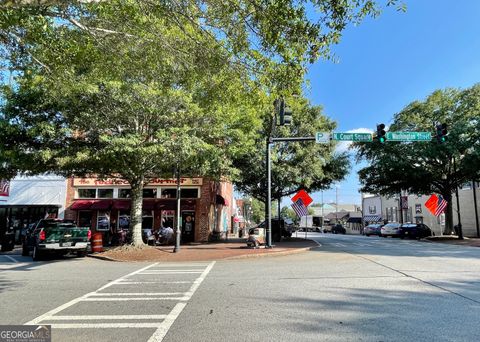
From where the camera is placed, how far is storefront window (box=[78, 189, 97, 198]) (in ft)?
94.8

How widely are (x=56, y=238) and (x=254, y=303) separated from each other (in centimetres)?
1272

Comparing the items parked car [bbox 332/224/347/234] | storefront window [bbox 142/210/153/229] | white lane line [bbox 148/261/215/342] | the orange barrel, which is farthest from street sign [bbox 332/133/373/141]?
parked car [bbox 332/224/347/234]

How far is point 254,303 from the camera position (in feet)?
25.1

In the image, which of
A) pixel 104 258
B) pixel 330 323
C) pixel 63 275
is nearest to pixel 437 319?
pixel 330 323

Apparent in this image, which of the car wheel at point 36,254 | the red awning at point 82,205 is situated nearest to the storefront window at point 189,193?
the red awning at point 82,205

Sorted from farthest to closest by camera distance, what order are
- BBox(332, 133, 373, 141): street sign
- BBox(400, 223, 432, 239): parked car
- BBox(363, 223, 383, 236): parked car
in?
BBox(363, 223, 383, 236): parked car, BBox(400, 223, 432, 239): parked car, BBox(332, 133, 373, 141): street sign

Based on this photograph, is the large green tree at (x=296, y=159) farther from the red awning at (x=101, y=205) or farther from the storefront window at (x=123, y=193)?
the red awning at (x=101, y=205)

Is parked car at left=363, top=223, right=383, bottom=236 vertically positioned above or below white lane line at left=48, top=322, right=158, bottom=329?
above

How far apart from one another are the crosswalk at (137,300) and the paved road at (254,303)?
0.06 ft

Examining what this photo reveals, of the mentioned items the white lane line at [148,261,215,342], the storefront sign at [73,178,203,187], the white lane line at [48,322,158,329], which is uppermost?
the storefront sign at [73,178,203,187]

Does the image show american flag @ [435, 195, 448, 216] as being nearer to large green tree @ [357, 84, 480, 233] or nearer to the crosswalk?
large green tree @ [357, 84, 480, 233]

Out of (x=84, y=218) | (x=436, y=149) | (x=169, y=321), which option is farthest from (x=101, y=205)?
(x=436, y=149)

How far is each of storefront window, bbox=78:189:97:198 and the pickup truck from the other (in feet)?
33.8

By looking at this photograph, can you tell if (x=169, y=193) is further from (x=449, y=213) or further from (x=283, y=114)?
(x=449, y=213)
